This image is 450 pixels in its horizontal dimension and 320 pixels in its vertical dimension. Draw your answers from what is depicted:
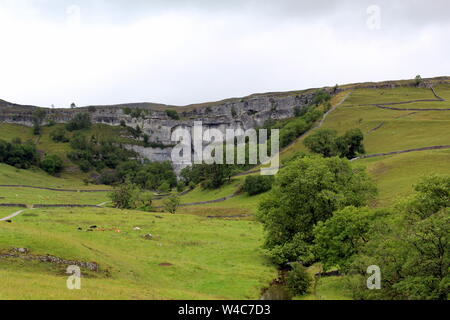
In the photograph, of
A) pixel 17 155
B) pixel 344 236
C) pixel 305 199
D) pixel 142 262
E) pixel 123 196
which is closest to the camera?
pixel 344 236

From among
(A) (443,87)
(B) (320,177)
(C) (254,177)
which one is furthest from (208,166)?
(A) (443,87)

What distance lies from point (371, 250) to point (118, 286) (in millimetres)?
19835

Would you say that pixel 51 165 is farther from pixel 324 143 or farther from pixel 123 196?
pixel 324 143

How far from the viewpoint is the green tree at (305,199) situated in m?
42.4

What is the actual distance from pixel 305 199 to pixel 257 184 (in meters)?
52.5

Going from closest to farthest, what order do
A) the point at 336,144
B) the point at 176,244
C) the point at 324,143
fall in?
the point at 176,244
the point at 336,144
the point at 324,143

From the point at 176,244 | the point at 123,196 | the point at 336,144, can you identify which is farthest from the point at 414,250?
the point at 123,196

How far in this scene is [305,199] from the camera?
44188mm

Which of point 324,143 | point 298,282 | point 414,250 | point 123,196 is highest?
point 324,143

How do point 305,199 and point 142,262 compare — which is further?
point 305,199

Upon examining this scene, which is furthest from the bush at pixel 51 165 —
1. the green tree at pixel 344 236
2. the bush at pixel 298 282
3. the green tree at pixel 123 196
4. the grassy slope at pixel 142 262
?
the green tree at pixel 344 236

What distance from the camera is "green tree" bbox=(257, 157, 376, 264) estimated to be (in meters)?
42.4

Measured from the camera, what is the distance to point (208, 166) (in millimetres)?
120875

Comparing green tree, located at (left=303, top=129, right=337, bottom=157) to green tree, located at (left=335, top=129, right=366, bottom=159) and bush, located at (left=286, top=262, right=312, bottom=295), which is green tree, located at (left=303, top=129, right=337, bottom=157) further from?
bush, located at (left=286, top=262, right=312, bottom=295)
